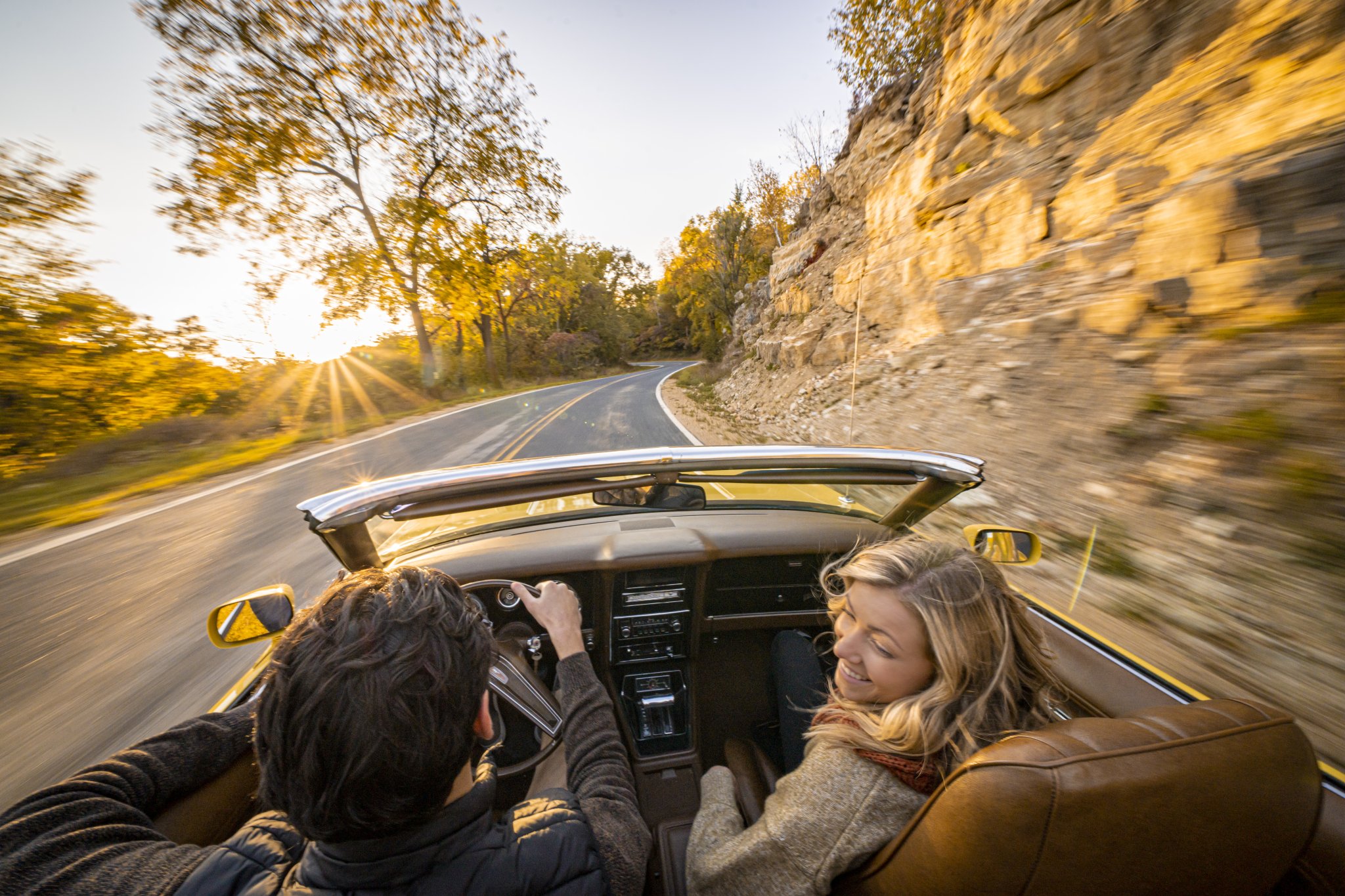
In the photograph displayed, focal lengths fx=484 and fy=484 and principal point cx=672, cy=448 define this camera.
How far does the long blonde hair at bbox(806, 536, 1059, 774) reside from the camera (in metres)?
1.22

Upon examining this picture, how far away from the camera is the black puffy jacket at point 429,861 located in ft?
2.96

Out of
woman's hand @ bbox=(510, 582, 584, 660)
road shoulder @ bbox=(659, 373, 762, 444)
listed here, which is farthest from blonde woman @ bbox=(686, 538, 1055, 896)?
road shoulder @ bbox=(659, 373, 762, 444)

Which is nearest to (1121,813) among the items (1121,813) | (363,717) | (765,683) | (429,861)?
(1121,813)

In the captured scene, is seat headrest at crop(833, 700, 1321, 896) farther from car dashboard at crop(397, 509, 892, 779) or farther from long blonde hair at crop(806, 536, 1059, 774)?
car dashboard at crop(397, 509, 892, 779)

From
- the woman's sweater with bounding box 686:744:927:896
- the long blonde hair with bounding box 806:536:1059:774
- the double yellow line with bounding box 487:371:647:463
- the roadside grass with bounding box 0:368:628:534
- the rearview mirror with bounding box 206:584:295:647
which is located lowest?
the double yellow line with bounding box 487:371:647:463

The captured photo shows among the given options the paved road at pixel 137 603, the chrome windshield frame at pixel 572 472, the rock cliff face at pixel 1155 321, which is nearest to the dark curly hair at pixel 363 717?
the chrome windshield frame at pixel 572 472

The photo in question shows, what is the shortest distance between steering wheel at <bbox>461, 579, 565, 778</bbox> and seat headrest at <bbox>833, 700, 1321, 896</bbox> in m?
1.56

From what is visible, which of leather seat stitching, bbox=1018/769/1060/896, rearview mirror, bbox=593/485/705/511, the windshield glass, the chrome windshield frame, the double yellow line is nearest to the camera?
leather seat stitching, bbox=1018/769/1060/896

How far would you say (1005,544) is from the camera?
6.91 ft

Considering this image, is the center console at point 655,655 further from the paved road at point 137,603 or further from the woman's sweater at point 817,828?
the paved road at point 137,603

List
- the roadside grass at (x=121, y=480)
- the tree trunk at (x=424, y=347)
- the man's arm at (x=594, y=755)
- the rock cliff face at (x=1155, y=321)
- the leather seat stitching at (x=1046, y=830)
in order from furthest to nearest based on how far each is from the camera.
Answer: the tree trunk at (x=424, y=347) → the roadside grass at (x=121, y=480) → the rock cliff face at (x=1155, y=321) → the man's arm at (x=594, y=755) → the leather seat stitching at (x=1046, y=830)

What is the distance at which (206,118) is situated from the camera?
13203 millimetres

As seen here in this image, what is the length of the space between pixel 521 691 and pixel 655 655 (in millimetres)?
693

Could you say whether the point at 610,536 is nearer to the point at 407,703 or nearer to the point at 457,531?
the point at 457,531
